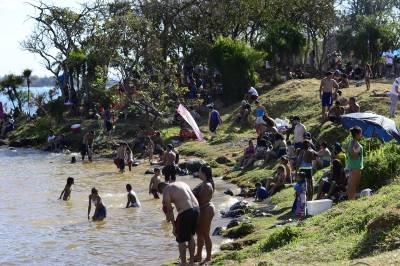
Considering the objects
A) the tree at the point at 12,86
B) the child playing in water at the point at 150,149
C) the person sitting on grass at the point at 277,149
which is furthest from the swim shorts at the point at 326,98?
the tree at the point at 12,86

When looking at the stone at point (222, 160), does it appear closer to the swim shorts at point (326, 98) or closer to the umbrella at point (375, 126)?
the swim shorts at point (326, 98)

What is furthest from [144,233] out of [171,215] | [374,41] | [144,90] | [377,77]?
[374,41]

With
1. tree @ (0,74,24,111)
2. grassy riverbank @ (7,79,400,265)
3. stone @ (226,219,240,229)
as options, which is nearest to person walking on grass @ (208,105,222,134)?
grassy riverbank @ (7,79,400,265)

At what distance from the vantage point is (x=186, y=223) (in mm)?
10477

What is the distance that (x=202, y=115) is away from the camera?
1382 inches

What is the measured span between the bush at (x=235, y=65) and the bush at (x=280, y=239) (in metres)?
A: 24.5

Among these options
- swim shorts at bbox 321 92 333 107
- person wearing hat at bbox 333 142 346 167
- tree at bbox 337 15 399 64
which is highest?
tree at bbox 337 15 399 64

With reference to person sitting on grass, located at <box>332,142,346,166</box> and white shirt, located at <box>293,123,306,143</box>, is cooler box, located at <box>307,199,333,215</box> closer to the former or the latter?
person sitting on grass, located at <box>332,142,346,166</box>

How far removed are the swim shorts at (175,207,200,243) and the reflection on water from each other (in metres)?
2.65

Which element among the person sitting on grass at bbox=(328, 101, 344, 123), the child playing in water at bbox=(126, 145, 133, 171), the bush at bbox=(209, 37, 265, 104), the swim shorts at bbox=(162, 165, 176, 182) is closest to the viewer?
the swim shorts at bbox=(162, 165, 176, 182)

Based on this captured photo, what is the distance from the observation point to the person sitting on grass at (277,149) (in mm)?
22269

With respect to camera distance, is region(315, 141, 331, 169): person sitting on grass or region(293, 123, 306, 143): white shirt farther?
region(293, 123, 306, 143): white shirt

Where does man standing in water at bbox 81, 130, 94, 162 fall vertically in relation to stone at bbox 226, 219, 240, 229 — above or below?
above

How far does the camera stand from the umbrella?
17.2 m
